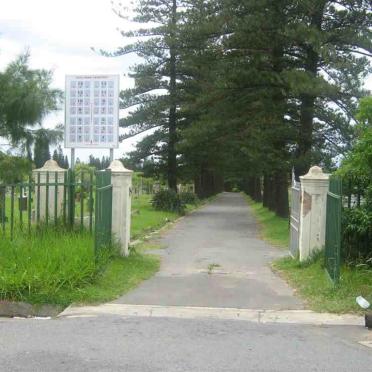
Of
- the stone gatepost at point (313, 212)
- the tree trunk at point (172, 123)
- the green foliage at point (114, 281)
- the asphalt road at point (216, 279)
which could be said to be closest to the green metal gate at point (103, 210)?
the green foliage at point (114, 281)

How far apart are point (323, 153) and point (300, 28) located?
551 centimetres

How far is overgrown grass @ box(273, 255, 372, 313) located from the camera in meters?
7.98

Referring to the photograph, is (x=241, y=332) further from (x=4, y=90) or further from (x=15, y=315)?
(x=4, y=90)

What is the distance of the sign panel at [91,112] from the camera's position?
1360 cm

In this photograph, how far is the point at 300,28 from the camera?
20.4 metres

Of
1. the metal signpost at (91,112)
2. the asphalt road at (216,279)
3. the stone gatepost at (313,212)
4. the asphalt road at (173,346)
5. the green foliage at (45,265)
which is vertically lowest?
the asphalt road at (216,279)

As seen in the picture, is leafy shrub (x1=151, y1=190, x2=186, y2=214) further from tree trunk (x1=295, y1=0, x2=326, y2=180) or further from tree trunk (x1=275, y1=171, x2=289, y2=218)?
tree trunk (x1=295, y1=0, x2=326, y2=180)

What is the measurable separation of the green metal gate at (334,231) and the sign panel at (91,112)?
17.7 feet

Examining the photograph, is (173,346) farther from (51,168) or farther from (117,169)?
(51,168)

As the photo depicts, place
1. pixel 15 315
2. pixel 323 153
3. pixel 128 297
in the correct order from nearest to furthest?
pixel 15 315 < pixel 128 297 < pixel 323 153

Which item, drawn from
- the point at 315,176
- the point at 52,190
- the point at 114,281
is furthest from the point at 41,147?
the point at 315,176

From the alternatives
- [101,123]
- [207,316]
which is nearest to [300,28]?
[101,123]

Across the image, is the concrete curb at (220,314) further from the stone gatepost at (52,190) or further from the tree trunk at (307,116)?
the tree trunk at (307,116)

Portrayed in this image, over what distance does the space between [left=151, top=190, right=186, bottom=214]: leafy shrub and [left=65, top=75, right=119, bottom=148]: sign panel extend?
18.3 m
